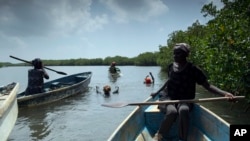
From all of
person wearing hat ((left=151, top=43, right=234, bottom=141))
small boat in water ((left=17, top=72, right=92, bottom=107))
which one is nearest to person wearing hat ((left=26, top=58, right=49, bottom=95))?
small boat in water ((left=17, top=72, right=92, bottom=107))

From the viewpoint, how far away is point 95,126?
11055 millimetres

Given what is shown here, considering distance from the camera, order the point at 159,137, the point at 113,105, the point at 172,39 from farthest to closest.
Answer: the point at 172,39 → the point at 113,105 → the point at 159,137

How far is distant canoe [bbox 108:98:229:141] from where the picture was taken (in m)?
5.45

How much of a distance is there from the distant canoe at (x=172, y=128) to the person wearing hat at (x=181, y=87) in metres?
Result: 0.42

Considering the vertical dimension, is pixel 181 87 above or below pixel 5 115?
above

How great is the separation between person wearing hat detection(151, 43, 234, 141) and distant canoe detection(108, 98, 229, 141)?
1.36ft

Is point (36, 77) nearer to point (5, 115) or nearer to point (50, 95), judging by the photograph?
point (50, 95)

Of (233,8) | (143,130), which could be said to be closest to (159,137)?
(143,130)

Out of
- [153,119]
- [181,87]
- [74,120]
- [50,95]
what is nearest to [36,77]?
[50,95]

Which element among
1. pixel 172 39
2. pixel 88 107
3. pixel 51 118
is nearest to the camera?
pixel 51 118

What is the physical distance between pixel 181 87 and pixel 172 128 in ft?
3.42

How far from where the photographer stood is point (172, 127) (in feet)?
21.4

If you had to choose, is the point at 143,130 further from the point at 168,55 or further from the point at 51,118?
the point at 168,55

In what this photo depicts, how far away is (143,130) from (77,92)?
12795 mm
